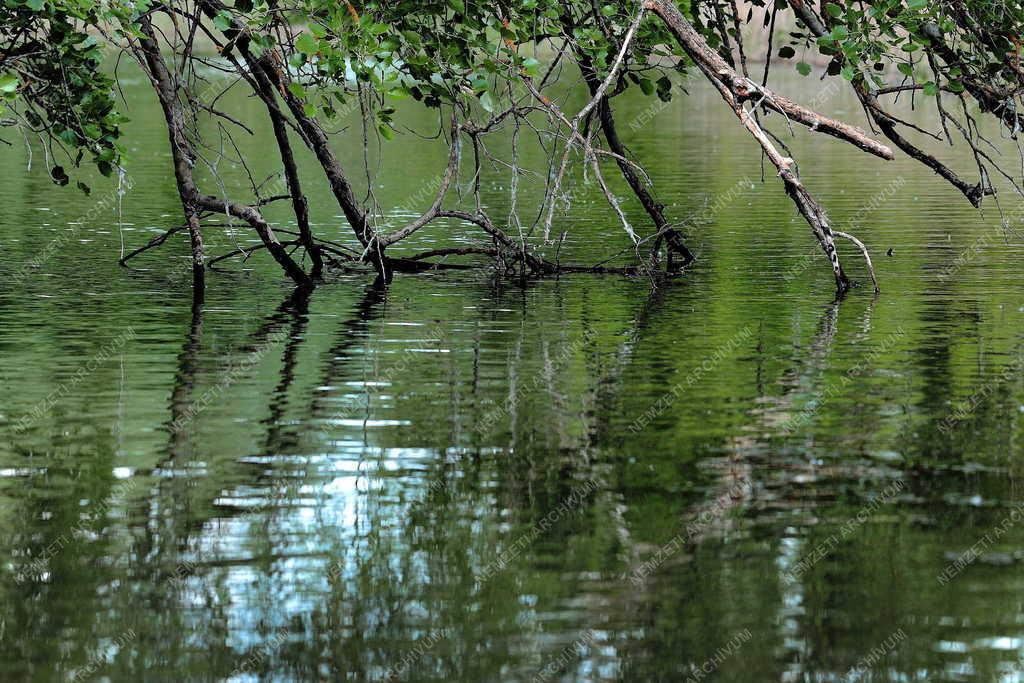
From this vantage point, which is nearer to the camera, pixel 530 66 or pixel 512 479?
pixel 512 479

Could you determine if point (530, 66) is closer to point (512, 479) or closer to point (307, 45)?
point (307, 45)

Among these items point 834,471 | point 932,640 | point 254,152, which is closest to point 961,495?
point 834,471

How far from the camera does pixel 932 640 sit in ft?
23.3

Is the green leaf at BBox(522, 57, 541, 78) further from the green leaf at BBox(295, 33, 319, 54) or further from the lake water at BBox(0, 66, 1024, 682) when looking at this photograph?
the lake water at BBox(0, 66, 1024, 682)

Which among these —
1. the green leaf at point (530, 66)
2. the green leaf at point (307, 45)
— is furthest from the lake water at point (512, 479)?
the green leaf at point (307, 45)

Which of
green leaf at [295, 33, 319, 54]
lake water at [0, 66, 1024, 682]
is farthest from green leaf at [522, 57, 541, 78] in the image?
lake water at [0, 66, 1024, 682]

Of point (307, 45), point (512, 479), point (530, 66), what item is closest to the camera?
point (512, 479)

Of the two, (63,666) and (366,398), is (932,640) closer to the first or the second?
(63,666)

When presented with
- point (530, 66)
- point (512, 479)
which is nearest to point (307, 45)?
point (530, 66)

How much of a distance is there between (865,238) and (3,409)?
50.5 feet

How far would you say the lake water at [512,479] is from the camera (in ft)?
23.3

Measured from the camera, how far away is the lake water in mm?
7090

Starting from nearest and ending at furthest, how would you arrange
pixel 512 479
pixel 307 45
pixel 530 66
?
pixel 512 479 < pixel 307 45 < pixel 530 66

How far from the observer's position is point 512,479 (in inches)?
386
